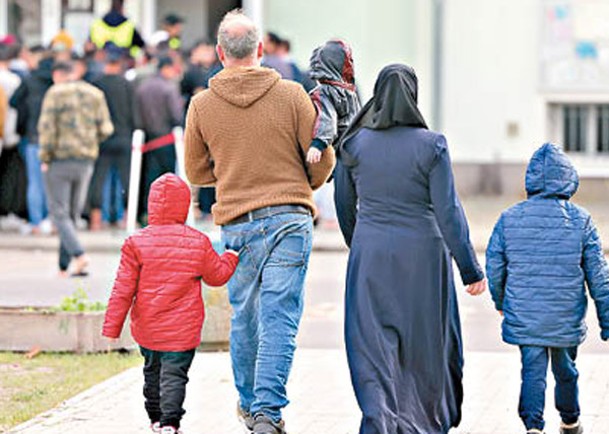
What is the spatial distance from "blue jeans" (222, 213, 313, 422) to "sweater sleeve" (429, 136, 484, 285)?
80 cm

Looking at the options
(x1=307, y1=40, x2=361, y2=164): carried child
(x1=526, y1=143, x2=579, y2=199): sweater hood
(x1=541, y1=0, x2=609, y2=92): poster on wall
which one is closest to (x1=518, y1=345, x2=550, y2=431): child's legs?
(x1=526, y1=143, x2=579, y2=199): sweater hood

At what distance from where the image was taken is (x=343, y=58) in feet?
26.9

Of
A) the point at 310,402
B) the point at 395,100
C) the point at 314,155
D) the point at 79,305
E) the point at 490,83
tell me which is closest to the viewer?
the point at 395,100

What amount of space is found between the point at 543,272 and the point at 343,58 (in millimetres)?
1405

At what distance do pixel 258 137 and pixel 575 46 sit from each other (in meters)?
14.5

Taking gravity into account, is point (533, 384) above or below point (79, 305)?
above

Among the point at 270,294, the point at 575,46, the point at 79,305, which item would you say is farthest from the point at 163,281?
the point at 575,46

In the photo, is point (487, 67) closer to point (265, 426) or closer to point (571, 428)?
point (571, 428)

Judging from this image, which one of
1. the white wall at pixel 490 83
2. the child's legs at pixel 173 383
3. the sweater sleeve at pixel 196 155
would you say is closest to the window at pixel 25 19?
the white wall at pixel 490 83

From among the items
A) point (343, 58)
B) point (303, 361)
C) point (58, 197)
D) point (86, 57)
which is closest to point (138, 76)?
point (86, 57)

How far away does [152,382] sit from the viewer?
7.93 metres

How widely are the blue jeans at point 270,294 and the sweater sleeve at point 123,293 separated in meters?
0.52

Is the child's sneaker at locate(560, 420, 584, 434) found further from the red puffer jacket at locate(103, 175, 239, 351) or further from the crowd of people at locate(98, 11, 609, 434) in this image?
the red puffer jacket at locate(103, 175, 239, 351)

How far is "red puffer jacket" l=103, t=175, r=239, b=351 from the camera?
25.3 feet
